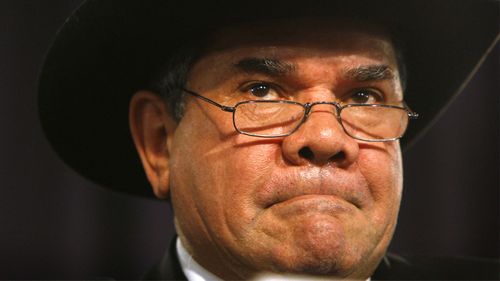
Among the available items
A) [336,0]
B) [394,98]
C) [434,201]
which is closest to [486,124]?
[434,201]

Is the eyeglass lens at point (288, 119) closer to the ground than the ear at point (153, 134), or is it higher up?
higher up

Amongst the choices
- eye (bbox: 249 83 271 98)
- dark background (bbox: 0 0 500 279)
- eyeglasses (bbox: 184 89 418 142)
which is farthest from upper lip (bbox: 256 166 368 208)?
dark background (bbox: 0 0 500 279)

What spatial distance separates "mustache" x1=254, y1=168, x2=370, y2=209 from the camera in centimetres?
167

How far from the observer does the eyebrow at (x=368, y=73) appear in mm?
1771

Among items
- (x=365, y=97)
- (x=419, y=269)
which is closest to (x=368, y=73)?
(x=365, y=97)

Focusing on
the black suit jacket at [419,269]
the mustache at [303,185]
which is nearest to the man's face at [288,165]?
the mustache at [303,185]

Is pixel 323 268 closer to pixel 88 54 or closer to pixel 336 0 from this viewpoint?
pixel 336 0

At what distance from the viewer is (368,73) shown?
5.90ft

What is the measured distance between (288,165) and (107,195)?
49.9 inches

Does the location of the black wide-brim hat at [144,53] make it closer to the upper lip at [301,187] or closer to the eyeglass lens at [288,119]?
the eyeglass lens at [288,119]

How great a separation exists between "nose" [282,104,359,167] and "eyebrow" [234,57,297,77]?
101 mm

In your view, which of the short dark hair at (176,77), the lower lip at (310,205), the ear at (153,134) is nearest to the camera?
the lower lip at (310,205)

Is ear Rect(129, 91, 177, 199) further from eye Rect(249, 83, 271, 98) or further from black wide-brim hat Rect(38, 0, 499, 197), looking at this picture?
eye Rect(249, 83, 271, 98)

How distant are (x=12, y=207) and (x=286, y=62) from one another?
51.1 inches
